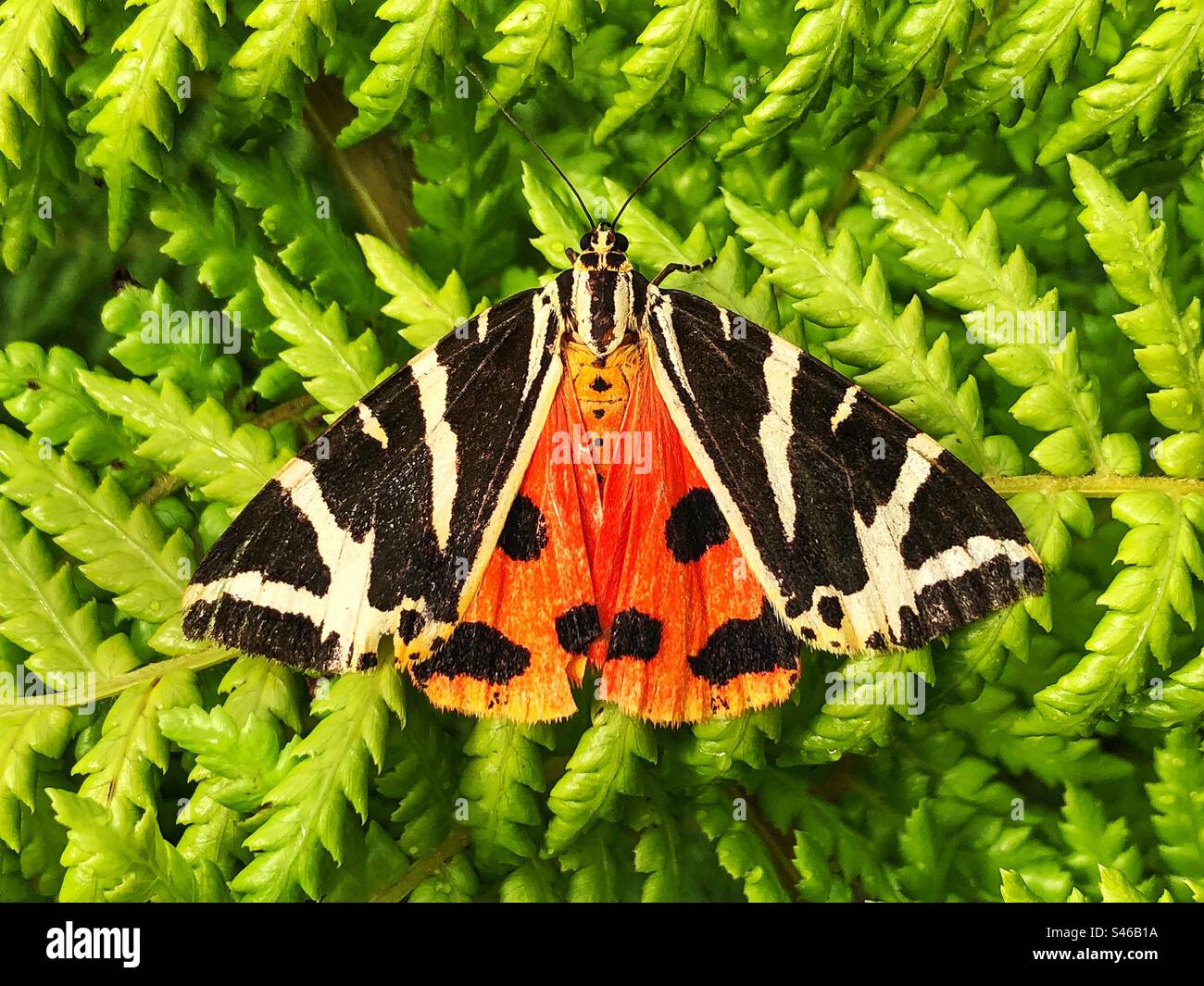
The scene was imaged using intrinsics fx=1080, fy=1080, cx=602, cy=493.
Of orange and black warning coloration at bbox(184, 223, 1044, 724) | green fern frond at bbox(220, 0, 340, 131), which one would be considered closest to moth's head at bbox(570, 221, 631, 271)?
orange and black warning coloration at bbox(184, 223, 1044, 724)

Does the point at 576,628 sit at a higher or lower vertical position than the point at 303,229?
lower

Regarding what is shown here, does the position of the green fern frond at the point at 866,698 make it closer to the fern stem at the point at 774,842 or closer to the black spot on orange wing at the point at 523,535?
the fern stem at the point at 774,842

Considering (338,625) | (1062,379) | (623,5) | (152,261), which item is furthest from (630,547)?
(152,261)

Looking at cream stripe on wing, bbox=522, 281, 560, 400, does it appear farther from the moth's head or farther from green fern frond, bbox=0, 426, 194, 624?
green fern frond, bbox=0, 426, 194, 624

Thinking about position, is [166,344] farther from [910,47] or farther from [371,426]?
[910,47]

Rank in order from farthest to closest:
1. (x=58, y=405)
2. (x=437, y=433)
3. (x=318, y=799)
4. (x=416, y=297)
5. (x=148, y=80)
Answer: (x=58, y=405) → (x=416, y=297) → (x=437, y=433) → (x=148, y=80) → (x=318, y=799)

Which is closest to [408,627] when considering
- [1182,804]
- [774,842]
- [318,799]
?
[318,799]
